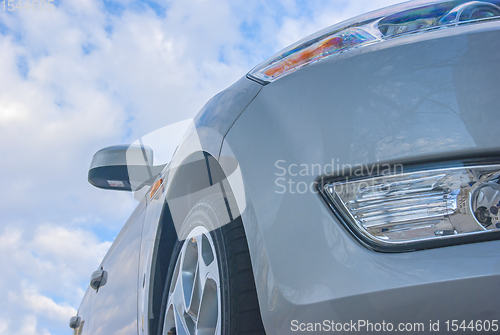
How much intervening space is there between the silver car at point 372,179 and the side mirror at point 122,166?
805 millimetres

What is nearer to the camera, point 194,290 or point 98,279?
point 194,290

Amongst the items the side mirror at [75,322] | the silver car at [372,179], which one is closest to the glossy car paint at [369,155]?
the silver car at [372,179]

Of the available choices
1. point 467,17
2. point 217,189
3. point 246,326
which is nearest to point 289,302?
point 246,326

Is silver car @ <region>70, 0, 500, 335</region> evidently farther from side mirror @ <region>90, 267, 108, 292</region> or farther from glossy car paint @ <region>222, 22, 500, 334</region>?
side mirror @ <region>90, 267, 108, 292</region>

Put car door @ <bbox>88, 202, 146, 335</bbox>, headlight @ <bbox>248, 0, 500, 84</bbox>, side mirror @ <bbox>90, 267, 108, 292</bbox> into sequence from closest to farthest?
headlight @ <bbox>248, 0, 500, 84</bbox> < car door @ <bbox>88, 202, 146, 335</bbox> < side mirror @ <bbox>90, 267, 108, 292</bbox>

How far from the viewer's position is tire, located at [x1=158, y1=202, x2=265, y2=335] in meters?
1.01

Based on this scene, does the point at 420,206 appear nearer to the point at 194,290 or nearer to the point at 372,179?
the point at 372,179

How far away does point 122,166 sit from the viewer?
1764 millimetres

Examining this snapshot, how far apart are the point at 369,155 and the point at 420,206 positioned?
0.16 meters

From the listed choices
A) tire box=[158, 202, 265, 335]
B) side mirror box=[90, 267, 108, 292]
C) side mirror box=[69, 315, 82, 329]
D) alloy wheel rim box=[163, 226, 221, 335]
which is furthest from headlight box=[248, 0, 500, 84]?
side mirror box=[69, 315, 82, 329]

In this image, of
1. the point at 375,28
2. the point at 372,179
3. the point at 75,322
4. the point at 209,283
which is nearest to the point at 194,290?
the point at 209,283

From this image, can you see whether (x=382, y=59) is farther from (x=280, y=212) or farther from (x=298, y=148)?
(x=280, y=212)

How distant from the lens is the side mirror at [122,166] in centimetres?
176

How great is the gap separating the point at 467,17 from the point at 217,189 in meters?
0.83
